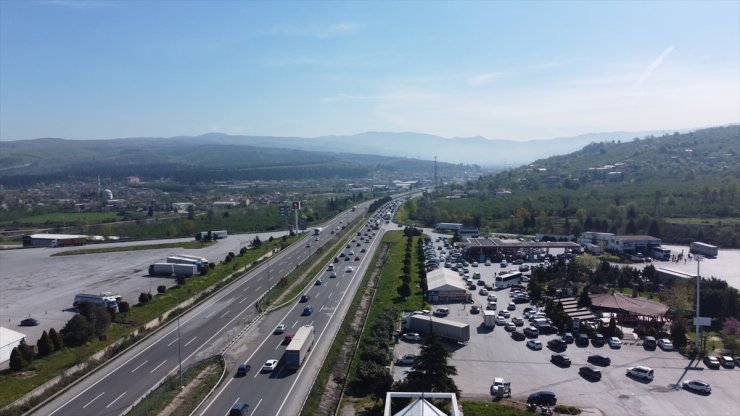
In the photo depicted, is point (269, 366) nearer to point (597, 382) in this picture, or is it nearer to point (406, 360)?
point (406, 360)

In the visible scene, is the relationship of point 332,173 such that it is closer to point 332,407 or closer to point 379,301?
point 379,301

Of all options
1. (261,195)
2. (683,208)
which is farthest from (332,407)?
(261,195)

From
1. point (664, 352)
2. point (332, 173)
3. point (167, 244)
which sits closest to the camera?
point (664, 352)

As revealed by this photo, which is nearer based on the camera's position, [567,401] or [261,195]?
[567,401]

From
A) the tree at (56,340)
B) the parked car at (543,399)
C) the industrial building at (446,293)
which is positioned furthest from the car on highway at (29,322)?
the parked car at (543,399)

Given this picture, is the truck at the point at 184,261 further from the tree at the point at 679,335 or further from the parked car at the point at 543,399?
the tree at the point at 679,335

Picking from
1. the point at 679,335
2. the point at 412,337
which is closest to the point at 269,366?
the point at 412,337

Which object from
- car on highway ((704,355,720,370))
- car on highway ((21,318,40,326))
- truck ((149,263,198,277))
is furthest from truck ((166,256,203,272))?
car on highway ((704,355,720,370))
